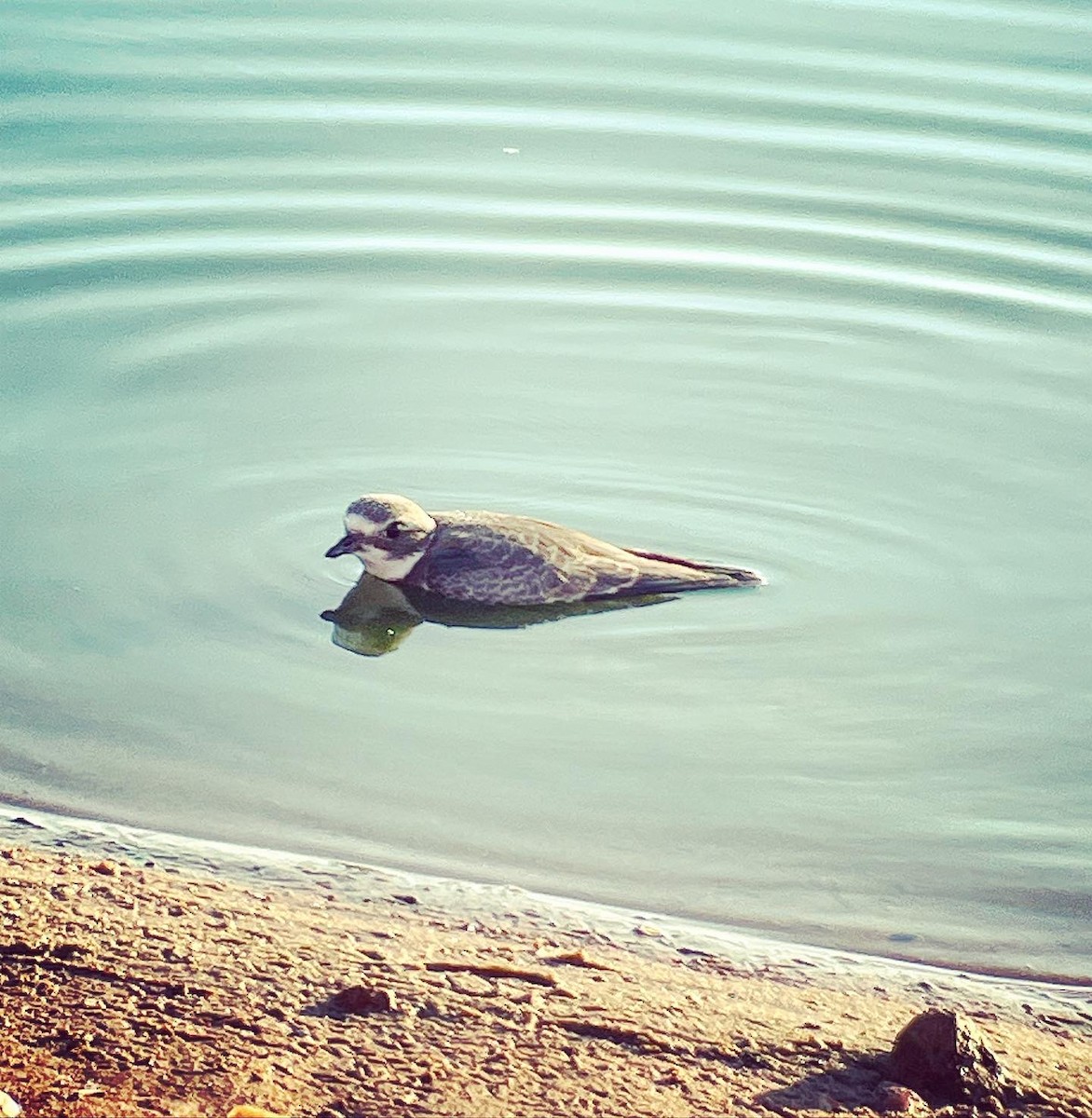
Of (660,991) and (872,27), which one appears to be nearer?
(660,991)

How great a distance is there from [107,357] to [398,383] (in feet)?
5.02

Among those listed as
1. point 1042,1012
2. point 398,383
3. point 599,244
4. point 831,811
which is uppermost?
point 599,244

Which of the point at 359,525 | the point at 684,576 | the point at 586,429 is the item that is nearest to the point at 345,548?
the point at 359,525

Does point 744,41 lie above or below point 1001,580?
above

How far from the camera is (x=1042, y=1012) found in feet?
18.8

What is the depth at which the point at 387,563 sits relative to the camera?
8320mm

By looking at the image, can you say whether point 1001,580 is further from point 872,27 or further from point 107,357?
point 872,27

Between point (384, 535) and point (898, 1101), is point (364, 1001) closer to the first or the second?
point (898, 1101)

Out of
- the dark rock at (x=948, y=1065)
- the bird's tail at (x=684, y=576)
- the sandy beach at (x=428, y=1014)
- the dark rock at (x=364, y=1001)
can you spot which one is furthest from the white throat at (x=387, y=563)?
the dark rock at (x=948, y=1065)

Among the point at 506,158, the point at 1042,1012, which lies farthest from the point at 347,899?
the point at 506,158

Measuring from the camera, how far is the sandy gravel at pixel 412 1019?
453 cm

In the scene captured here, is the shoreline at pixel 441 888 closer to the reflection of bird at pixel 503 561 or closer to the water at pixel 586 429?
the water at pixel 586 429

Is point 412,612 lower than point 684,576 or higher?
lower

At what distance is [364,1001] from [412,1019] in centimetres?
13
